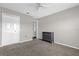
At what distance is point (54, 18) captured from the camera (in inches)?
171

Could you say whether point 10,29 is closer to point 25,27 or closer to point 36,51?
→ point 25,27

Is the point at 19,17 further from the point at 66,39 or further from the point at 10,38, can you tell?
the point at 66,39

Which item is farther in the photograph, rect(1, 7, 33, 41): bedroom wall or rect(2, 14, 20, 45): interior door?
rect(1, 7, 33, 41): bedroom wall

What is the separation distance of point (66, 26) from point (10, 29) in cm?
364

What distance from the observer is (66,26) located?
3479mm

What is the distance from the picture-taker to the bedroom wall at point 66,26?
120 inches

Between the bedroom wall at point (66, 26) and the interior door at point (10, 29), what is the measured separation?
2.56 metres

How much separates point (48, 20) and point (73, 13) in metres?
2.09

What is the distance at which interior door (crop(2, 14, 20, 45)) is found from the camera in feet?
11.6

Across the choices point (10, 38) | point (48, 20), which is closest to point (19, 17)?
point (10, 38)

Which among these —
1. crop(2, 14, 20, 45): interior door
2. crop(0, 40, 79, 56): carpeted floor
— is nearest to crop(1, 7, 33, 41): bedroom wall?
crop(2, 14, 20, 45): interior door

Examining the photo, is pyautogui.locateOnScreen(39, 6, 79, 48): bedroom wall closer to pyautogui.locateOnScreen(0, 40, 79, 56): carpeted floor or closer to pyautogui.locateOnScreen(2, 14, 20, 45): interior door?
pyautogui.locateOnScreen(0, 40, 79, 56): carpeted floor

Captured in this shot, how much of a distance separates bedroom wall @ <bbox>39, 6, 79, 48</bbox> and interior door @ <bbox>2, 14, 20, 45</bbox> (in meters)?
2.56

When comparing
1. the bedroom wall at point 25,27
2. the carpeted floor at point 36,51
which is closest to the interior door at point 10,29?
the bedroom wall at point 25,27
